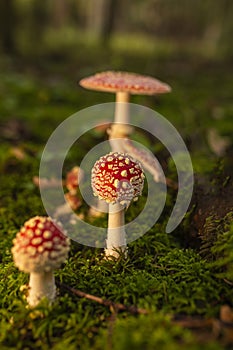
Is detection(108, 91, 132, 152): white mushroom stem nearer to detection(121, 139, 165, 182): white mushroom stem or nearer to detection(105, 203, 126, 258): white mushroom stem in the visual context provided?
detection(121, 139, 165, 182): white mushroom stem

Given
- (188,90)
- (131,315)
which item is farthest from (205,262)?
(188,90)

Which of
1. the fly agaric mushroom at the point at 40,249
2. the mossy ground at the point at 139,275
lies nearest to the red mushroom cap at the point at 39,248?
the fly agaric mushroom at the point at 40,249

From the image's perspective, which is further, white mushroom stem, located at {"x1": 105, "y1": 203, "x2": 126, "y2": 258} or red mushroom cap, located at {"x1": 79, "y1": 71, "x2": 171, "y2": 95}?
red mushroom cap, located at {"x1": 79, "y1": 71, "x2": 171, "y2": 95}

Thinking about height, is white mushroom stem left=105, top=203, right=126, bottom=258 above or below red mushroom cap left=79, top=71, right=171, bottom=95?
below

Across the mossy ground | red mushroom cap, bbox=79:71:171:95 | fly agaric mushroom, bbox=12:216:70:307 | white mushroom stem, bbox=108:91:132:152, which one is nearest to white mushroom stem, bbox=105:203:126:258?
the mossy ground

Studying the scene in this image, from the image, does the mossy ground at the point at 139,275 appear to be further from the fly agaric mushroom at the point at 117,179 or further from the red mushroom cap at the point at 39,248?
the fly agaric mushroom at the point at 117,179

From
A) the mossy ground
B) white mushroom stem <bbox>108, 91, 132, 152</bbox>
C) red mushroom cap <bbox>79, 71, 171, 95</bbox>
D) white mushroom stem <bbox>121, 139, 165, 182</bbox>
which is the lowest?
the mossy ground

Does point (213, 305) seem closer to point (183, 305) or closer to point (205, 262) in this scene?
point (183, 305)
